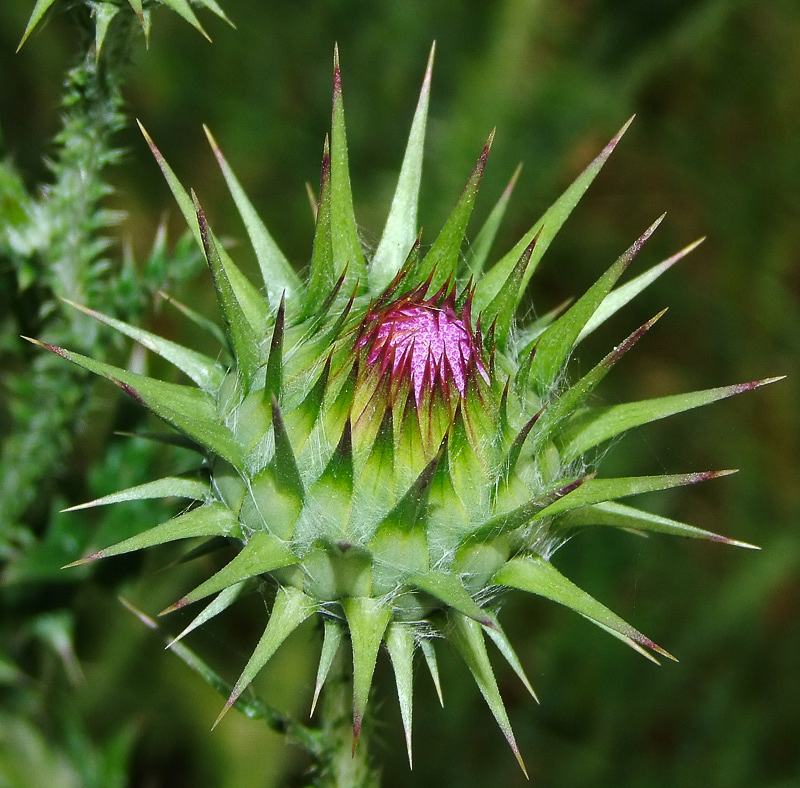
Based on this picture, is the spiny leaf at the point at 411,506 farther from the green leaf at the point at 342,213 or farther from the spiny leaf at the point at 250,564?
the green leaf at the point at 342,213

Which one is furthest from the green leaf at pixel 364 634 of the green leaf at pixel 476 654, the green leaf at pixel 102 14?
the green leaf at pixel 102 14

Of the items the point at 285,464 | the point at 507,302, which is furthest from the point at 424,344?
the point at 285,464

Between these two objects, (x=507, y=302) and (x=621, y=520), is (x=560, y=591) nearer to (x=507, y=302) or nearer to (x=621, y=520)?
(x=621, y=520)

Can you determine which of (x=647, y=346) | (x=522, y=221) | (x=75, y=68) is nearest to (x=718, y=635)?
(x=647, y=346)

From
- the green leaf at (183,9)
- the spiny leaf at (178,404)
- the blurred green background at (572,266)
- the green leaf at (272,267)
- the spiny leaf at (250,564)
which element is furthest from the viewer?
the blurred green background at (572,266)

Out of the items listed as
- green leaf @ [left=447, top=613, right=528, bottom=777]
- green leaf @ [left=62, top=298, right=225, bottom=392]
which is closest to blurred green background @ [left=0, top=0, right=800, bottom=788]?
green leaf @ [left=62, top=298, right=225, bottom=392]

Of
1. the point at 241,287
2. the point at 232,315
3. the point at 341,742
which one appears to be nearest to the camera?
the point at 232,315
